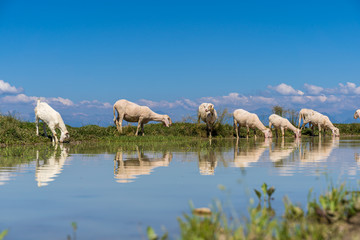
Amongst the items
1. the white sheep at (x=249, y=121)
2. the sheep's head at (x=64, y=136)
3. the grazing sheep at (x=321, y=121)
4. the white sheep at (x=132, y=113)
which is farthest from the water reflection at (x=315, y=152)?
the grazing sheep at (x=321, y=121)

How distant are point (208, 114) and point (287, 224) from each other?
80.5 feet

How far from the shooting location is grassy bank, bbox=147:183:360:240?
315 centimetres

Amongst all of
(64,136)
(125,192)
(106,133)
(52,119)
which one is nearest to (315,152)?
(125,192)

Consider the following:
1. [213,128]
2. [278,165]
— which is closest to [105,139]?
[213,128]

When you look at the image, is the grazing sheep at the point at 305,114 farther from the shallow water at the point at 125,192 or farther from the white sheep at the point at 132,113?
the shallow water at the point at 125,192

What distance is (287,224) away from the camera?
3574 mm

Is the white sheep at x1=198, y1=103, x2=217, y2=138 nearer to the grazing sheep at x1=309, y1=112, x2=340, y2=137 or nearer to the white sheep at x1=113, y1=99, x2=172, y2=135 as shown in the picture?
the white sheep at x1=113, y1=99, x2=172, y2=135

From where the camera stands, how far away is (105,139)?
67.6ft

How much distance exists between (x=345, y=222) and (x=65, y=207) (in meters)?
3.00

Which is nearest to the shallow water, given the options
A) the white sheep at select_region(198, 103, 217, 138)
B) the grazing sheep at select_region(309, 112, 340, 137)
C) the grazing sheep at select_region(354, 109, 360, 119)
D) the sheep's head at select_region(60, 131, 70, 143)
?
the sheep's head at select_region(60, 131, 70, 143)

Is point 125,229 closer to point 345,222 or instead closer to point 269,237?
point 269,237

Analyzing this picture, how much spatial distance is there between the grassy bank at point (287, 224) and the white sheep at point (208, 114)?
23.2 metres

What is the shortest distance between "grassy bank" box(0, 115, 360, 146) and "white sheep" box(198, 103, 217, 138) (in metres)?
0.52

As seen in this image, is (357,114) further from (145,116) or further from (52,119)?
(52,119)
